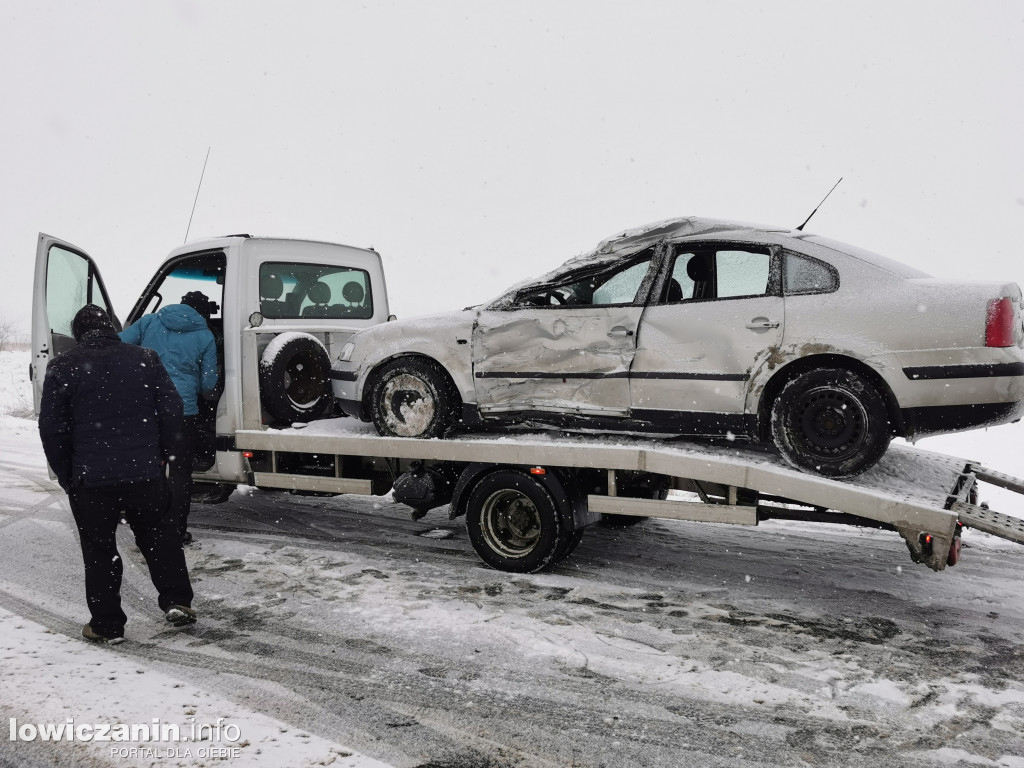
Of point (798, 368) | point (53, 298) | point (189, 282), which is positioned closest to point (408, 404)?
point (189, 282)

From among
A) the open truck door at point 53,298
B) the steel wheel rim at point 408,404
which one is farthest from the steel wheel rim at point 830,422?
the open truck door at point 53,298

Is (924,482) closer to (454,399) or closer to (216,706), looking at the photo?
(454,399)

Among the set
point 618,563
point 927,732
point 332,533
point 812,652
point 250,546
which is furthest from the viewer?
point 332,533

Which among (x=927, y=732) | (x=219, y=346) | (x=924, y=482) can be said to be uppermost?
(x=219, y=346)

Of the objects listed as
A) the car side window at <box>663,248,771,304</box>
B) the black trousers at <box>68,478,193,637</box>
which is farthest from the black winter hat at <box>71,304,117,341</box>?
the car side window at <box>663,248,771,304</box>

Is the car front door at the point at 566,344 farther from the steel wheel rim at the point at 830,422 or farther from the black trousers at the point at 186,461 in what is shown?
the black trousers at the point at 186,461

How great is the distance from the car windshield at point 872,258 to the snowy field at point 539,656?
1946 mm

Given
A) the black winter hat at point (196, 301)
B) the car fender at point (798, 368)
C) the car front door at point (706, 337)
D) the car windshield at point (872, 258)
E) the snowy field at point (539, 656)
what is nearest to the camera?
the snowy field at point (539, 656)

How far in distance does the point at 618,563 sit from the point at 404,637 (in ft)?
6.43

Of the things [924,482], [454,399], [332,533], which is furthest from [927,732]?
[332,533]

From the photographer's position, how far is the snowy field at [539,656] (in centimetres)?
294

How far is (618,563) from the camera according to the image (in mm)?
5461

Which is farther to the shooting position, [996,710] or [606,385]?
[606,385]

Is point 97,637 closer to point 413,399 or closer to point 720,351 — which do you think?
point 413,399
